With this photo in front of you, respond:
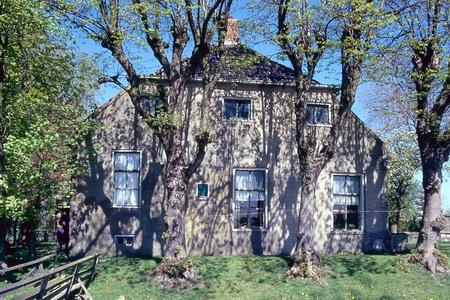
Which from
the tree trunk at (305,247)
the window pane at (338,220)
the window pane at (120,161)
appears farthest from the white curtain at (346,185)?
the window pane at (120,161)

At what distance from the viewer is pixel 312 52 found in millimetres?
16484

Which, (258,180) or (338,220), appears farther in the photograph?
(338,220)

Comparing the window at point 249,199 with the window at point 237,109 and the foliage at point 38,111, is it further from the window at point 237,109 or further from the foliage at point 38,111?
the foliage at point 38,111

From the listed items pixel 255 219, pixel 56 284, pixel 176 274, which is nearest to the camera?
pixel 56 284

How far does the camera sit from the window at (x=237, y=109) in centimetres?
2036

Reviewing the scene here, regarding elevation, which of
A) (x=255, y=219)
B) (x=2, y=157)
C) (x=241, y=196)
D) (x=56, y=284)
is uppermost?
(x=2, y=157)

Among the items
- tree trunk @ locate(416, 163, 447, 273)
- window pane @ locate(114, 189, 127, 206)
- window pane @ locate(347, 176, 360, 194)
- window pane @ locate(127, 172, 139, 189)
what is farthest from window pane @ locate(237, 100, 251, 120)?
tree trunk @ locate(416, 163, 447, 273)

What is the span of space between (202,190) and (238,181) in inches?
56.7

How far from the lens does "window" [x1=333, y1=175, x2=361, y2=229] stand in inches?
810

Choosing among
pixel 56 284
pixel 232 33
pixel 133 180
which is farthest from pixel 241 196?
pixel 56 284

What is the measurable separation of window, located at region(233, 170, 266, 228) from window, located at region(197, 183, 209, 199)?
44.2 inches

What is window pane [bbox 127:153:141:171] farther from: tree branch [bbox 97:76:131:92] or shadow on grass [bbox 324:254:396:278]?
shadow on grass [bbox 324:254:396:278]

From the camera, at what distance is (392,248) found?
20.3 m

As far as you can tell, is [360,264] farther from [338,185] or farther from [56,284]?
[56,284]
